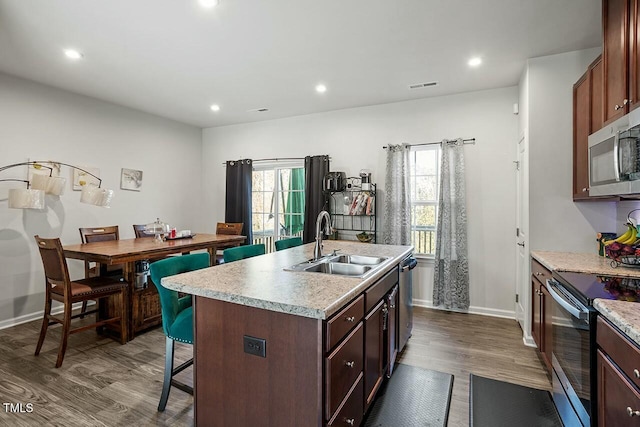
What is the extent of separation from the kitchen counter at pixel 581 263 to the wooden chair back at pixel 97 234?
4.65 meters

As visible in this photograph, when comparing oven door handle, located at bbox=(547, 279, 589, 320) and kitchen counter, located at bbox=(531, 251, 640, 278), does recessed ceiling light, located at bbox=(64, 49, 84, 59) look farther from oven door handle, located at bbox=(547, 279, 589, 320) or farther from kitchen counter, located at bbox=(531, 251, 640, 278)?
kitchen counter, located at bbox=(531, 251, 640, 278)

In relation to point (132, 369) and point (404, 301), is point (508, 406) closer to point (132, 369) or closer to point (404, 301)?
point (404, 301)

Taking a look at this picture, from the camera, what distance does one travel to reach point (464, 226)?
156 inches

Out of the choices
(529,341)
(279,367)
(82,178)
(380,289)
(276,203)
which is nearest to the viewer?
(279,367)

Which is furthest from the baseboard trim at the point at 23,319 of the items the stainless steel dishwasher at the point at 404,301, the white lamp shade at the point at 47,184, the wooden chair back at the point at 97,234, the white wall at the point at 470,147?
the stainless steel dishwasher at the point at 404,301

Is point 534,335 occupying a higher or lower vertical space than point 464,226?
lower

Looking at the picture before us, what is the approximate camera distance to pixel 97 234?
3.92 meters

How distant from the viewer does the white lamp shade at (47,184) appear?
348cm

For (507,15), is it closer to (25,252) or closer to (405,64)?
(405,64)

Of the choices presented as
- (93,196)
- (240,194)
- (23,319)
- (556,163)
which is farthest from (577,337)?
(23,319)

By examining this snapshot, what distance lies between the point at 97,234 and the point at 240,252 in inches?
96.0

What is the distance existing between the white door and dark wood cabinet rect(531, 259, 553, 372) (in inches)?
10.3

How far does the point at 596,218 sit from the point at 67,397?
4.41m

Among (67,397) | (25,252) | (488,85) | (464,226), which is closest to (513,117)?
(488,85)
